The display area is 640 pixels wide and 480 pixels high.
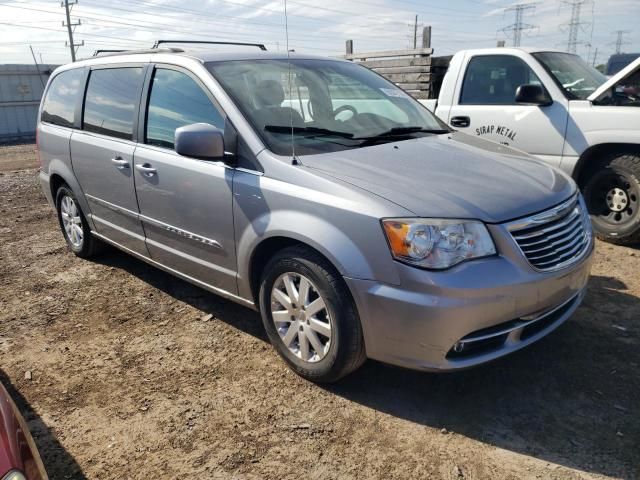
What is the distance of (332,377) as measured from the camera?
286cm

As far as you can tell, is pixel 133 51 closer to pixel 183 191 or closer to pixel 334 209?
pixel 183 191

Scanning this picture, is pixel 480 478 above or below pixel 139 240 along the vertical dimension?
below

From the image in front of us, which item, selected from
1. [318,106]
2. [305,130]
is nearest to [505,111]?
[318,106]

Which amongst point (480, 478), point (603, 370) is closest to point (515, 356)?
point (603, 370)

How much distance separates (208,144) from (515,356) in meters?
2.18

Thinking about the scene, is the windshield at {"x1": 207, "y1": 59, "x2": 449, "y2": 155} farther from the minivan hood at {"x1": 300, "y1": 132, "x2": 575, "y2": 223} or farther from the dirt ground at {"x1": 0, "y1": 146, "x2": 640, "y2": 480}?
the dirt ground at {"x1": 0, "y1": 146, "x2": 640, "y2": 480}

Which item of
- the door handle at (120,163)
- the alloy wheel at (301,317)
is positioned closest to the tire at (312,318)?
the alloy wheel at (301,317)

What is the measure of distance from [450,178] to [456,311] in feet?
2.47

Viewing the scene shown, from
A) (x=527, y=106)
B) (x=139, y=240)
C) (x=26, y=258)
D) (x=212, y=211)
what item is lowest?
(x=26, y=258)

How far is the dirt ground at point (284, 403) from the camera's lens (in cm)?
243

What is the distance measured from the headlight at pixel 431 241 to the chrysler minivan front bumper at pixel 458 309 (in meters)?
0.04

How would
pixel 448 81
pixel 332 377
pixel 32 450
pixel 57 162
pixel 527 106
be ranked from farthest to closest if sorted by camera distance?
1. pixel 448 81
2. pixel 527 106
3. pixel 57 162
4. pixel 332 377
5. pixel 32 450

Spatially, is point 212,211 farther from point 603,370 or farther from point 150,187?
point 603,370

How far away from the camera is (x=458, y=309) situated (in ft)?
7.79
